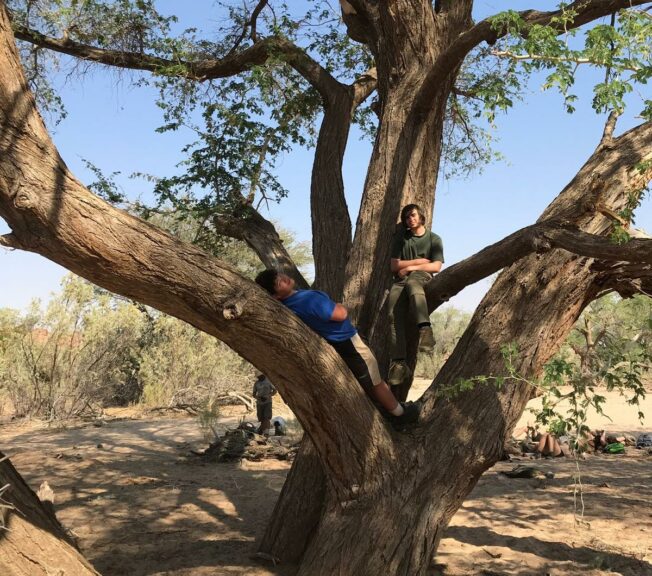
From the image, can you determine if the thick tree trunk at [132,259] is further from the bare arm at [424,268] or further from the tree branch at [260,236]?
the tree branch at [260,236]

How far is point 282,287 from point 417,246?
1.33m

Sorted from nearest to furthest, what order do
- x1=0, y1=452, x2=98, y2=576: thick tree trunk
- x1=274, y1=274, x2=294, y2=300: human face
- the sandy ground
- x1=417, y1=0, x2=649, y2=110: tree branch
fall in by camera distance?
x1=0, y1=452, x2=98, y2=576: thick tree trunk
x1=274, y1=274, x2=294, y2=300: human face
x1=417, y1=0, x2=649, y2=110: tree branch
the sandy ground

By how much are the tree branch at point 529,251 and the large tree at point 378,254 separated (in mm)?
11

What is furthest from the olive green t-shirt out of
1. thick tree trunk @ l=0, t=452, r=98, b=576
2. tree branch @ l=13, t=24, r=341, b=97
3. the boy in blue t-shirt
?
thick tree trunk @ l=0, t=452, r=98, b=576

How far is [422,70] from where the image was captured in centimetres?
554

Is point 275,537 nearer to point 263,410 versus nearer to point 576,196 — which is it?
point 576,196

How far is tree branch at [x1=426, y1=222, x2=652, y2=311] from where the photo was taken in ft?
10.7

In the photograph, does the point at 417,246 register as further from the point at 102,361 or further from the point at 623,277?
the point at 102,361

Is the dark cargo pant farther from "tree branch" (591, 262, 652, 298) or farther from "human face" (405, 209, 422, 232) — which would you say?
"tree branch" (591, 262, 652, 298)

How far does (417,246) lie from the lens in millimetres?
4879

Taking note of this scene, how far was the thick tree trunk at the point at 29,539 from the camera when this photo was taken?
3246mm

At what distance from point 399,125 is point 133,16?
4.11 metres

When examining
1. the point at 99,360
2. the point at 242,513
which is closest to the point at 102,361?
the point at 99,360

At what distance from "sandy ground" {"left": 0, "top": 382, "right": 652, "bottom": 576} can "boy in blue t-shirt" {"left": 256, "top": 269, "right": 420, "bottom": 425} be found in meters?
1.68
